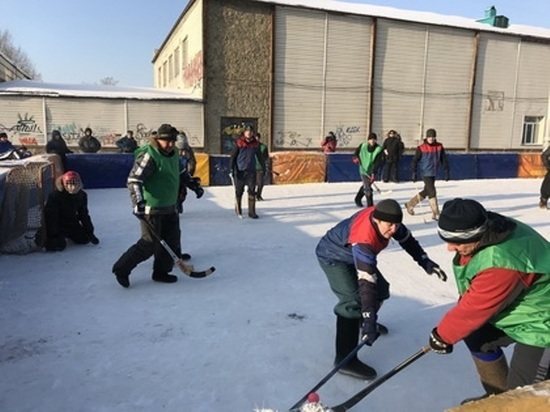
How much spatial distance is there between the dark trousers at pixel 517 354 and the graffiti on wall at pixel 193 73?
58.3ft

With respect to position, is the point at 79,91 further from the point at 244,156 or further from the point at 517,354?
the point at 517,354

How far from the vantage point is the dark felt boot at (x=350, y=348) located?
314 centimetres

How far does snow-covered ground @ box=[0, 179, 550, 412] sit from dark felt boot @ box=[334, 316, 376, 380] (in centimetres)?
7

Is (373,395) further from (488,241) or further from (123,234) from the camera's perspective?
(123,234)

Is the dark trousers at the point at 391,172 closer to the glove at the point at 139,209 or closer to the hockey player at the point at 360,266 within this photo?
the glove at the point at 139,209

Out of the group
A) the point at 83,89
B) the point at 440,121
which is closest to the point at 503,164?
the point at 440,121

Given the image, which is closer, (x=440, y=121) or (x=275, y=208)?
(x=275, y=208)

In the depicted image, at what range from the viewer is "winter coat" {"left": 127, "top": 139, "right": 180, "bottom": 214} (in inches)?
179

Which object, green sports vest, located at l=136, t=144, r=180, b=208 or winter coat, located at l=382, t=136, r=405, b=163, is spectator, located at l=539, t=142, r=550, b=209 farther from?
green sports vest, located at l=136, t=144, r=180, b=208

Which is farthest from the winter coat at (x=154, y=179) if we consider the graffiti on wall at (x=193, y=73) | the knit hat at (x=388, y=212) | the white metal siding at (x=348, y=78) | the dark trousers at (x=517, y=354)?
the white metal siding at (x=348, y=78)

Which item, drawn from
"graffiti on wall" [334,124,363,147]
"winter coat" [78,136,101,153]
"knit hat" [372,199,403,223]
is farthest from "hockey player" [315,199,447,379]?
"graffiti on wall" [334,124,363,147]

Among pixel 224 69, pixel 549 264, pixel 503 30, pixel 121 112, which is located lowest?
pixel 549 264

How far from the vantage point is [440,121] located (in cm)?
2202

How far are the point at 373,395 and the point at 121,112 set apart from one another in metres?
17.3
